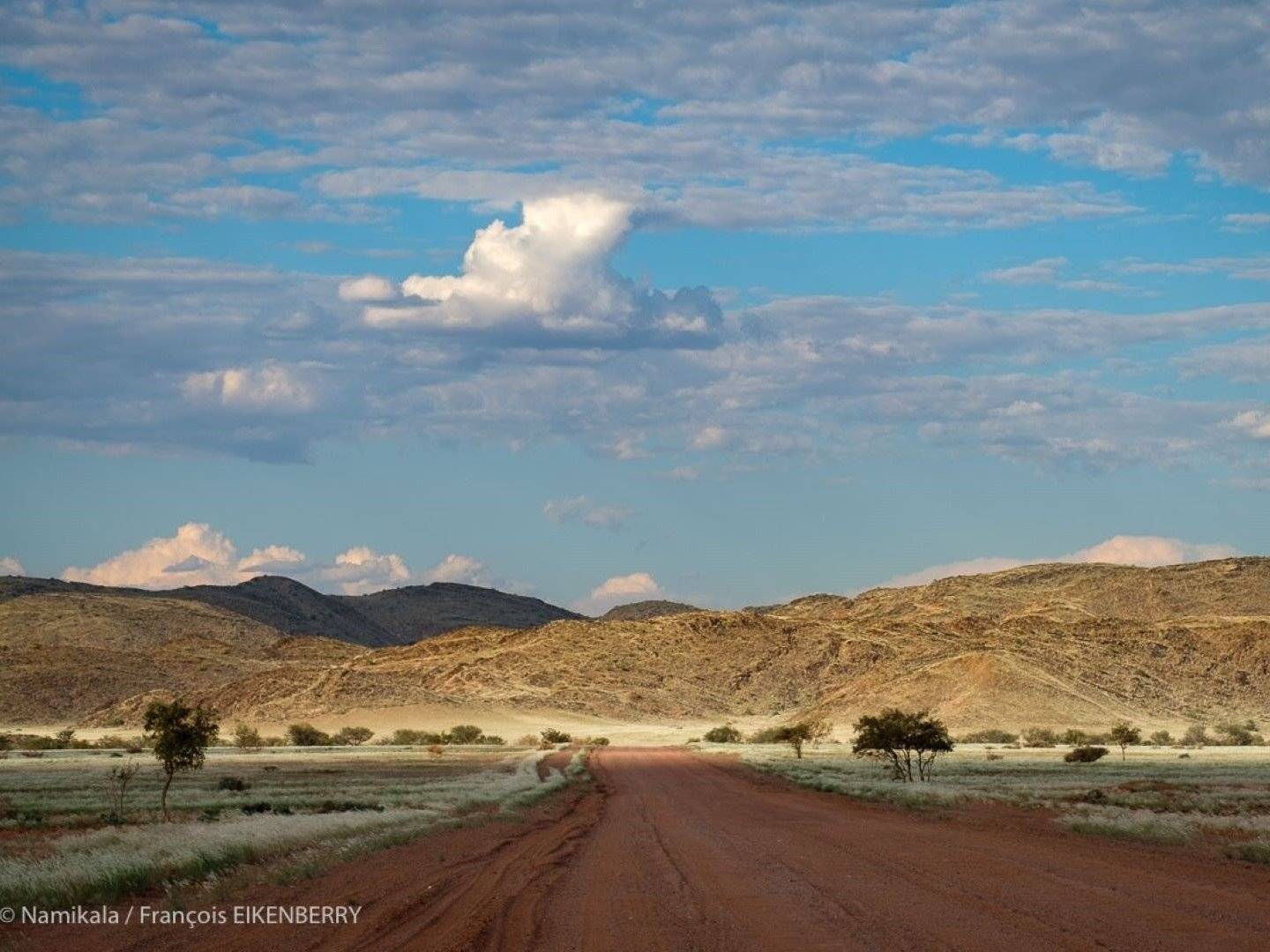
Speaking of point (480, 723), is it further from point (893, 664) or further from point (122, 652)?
point (122, 652)

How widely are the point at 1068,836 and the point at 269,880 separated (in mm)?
15016

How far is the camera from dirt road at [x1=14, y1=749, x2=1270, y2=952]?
43.9 ft

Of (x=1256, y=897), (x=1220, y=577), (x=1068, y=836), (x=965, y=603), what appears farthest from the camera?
(x=965, y=603)

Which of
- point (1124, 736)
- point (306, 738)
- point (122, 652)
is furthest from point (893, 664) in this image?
point (122, 652)

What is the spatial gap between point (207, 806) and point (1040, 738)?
64310 mm

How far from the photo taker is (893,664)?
399ft

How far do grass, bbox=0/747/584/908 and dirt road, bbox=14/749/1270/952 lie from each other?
68.8 inches

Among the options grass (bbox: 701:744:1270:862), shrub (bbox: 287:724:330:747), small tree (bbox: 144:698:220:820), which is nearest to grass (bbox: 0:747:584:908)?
small tree (bbox: 144:698:220:820)

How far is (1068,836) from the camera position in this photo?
25609 millimetres

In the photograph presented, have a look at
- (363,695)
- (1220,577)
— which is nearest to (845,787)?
(363,695)

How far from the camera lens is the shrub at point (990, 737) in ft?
305

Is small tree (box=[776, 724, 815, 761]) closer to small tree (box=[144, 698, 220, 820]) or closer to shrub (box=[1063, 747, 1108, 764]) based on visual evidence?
shrub (box=[1063, 747, 1108, 764])

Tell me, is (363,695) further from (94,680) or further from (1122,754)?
(1122,754)

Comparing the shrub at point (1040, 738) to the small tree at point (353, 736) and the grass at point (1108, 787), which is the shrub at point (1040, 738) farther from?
the small tree at point (353, 736)
